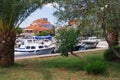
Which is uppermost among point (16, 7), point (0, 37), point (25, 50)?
point (16, 7)

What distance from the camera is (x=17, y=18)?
A: 583 inches

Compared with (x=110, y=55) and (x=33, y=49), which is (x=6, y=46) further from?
(x=33, y=49)

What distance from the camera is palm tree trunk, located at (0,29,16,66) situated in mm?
14562

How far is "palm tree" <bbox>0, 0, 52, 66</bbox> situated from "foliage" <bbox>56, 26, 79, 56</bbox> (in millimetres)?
1959

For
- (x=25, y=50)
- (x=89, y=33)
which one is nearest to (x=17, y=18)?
(x=89, y=33)

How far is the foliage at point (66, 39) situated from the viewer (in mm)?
13289

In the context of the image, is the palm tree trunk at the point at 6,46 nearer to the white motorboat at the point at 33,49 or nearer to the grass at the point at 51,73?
the grass at the point at 51,73

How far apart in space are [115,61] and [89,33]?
5180 millimetres

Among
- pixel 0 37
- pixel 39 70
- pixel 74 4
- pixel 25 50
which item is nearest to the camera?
pixel 74 4

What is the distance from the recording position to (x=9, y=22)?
1460 centimetres

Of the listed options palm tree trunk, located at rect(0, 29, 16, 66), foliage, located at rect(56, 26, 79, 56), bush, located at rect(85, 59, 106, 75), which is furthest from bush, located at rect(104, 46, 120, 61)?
palm tree trunk, located at rect(0, 29, 16, 66)

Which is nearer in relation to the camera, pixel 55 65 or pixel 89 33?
pixel 89 33

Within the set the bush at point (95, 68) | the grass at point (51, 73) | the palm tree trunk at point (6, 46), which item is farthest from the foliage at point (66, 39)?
the palm tree trunk at point (6, 46)

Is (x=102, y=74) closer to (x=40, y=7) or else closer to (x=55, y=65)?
(x=55, y=65)
